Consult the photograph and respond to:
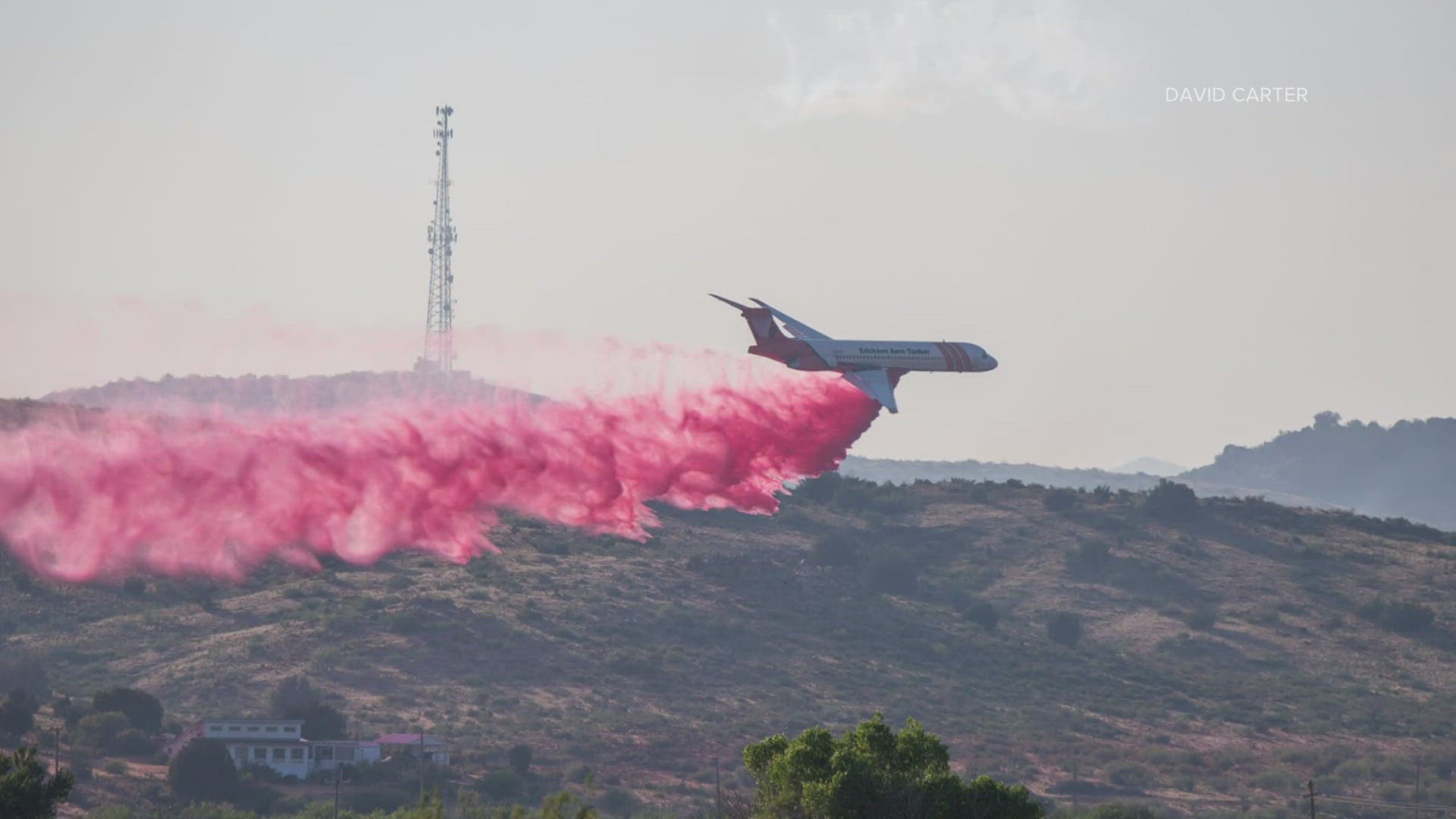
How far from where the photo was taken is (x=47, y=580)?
154500 millimetres

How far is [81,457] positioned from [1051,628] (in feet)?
274

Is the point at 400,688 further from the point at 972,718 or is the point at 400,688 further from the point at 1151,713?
the point at 1151,713

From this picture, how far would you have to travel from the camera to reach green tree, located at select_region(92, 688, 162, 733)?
120250mm

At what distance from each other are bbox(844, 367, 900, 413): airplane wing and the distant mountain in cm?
Result: 2826

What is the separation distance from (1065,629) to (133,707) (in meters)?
79.2

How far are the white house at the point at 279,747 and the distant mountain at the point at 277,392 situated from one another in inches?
777

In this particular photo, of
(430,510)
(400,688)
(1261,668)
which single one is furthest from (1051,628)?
(430,510)

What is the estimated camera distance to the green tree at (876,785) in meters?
63.9

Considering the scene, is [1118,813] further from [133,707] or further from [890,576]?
[890,576]

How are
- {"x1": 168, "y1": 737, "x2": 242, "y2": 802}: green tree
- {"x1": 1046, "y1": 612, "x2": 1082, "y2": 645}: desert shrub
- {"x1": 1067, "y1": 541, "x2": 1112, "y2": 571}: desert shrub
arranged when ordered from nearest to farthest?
{"x1": 168, "y1": 737, "x2": 242, "y2": 802}: green tree < {"x1": 1046, "y1": 612, "x2": 1082, "y2": 645}: desert shrub < {"x1": 1067, "y1": 541, "x2": 1112, "y2": 571}: desert shrub

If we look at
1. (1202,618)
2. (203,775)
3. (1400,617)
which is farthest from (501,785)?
(1400,617)

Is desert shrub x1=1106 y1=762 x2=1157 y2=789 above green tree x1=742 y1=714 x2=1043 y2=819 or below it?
below

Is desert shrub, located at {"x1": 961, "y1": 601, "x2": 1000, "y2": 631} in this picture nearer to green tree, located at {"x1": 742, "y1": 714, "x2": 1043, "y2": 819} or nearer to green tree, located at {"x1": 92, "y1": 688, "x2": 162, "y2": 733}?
green tree, located at {"x1": 92, "y1": 688, "x2": 162, "y2": 733}

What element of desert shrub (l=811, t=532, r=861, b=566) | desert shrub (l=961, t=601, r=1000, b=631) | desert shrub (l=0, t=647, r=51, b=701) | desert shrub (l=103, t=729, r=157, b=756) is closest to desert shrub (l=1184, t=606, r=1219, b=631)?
desert shrub (l=961, t=601, r=1000, b=631)
